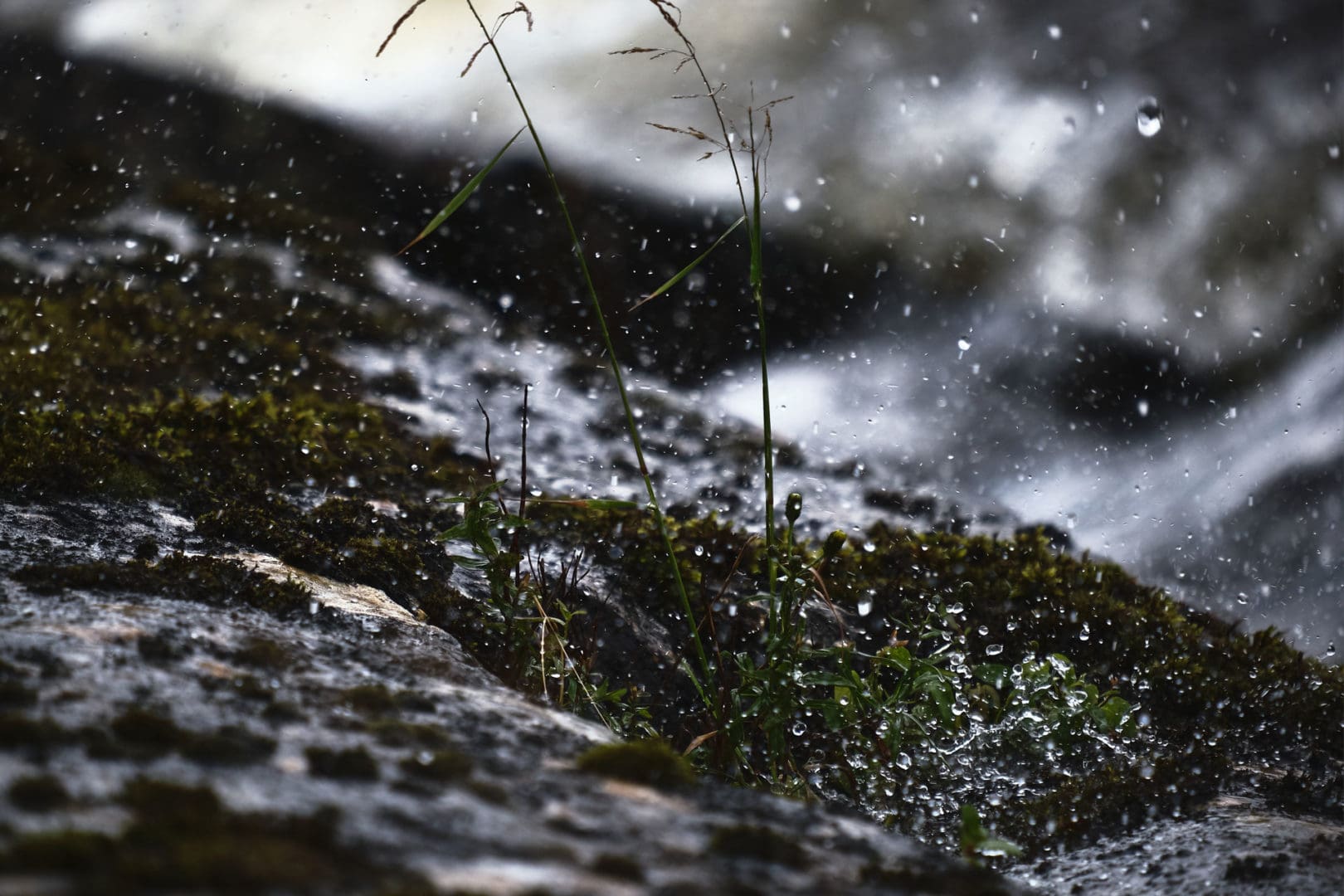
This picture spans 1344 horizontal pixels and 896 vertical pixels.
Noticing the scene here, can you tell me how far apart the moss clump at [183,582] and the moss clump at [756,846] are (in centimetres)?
124

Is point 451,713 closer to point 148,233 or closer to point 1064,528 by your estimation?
point 1064,528

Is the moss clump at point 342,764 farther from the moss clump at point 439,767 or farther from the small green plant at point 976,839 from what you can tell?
the small green plant at point 976,839

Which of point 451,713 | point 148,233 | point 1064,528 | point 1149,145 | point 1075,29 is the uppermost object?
point 1075,29

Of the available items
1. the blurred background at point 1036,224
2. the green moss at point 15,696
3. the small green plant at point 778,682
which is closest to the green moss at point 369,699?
the green moss at point 15,696

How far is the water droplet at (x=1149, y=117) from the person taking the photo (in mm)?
7480

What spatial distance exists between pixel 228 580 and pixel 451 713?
2.87ft

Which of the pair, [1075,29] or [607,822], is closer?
[607,822]

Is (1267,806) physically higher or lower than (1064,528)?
lower

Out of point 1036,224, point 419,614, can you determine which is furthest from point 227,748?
point 1036,224

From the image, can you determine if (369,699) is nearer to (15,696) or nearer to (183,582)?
(15,696)

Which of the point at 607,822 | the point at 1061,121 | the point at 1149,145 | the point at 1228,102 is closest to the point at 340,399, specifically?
the point at 607,822

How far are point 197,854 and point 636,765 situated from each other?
2.15 ft

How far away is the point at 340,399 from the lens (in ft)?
16.6

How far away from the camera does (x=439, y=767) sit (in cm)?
123
